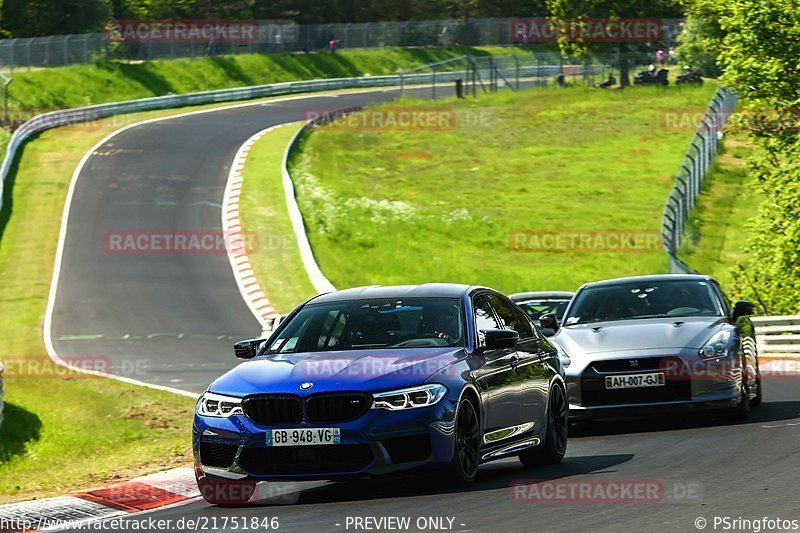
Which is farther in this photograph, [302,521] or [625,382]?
[625,382]

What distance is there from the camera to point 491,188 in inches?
2031

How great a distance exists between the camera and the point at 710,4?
43.8 m

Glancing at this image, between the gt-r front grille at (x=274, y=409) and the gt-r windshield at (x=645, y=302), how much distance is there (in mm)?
6144

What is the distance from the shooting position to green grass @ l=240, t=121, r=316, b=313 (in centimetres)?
3522

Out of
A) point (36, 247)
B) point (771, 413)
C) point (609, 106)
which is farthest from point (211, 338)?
point (609, 106)

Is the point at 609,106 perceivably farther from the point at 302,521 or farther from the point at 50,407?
the point at 302,521

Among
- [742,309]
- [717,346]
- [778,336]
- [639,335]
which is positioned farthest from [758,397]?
[778,336]

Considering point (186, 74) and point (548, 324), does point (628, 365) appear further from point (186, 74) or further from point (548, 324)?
point (186, 74)

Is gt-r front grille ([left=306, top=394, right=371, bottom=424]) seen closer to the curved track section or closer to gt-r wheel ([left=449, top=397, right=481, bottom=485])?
gt-r wheel ([left=449, top=397, right=481, bottom=485])

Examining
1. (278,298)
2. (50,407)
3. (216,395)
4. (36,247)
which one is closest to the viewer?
(216,395)

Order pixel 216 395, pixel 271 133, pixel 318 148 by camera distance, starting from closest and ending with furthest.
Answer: pixel 216 395
pixel 318 148
pixel 271 133

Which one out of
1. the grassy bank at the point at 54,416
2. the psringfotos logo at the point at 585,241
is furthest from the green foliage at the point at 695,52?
the grassy bank at the point at 54,416

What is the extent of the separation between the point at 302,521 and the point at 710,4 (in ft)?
125

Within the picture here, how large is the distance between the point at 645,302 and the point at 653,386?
5.46 ft
